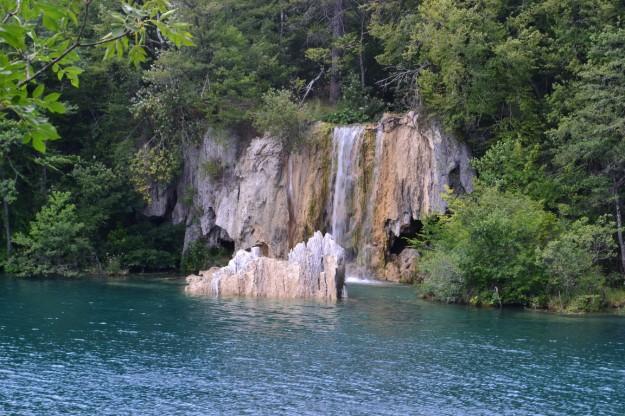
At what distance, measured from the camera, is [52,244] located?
133ft

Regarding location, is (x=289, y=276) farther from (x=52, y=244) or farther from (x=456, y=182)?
(x=52, y=244)

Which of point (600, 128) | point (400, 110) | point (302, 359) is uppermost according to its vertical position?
point (400, 110)

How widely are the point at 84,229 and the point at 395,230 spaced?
15993mm

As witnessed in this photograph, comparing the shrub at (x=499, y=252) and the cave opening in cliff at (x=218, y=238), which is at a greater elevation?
the cave opening in cliff at (x=218, y=238)

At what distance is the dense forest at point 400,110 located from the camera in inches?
1201

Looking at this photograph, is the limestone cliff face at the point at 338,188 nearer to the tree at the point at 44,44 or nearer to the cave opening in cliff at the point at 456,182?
the cave opening in cliff at the point at 456,182

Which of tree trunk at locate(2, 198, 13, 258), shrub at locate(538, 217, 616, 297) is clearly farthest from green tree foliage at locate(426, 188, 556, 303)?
tree trunk at locate(2, 198, 13, 258)

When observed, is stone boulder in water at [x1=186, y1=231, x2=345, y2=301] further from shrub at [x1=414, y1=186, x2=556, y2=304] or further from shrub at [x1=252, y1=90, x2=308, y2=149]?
shrub at [x1=252, y1=90, x2=308, y2=149]

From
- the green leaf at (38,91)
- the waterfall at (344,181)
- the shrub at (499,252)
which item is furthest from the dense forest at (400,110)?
the green leaf at (38,91)

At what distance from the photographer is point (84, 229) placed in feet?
139

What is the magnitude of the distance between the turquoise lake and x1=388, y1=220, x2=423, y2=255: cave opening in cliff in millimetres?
8546

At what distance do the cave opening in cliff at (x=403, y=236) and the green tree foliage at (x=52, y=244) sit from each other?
49.9ft

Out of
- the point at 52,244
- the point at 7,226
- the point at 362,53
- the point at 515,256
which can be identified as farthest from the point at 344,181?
the point at 7,226

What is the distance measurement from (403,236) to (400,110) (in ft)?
22.6
